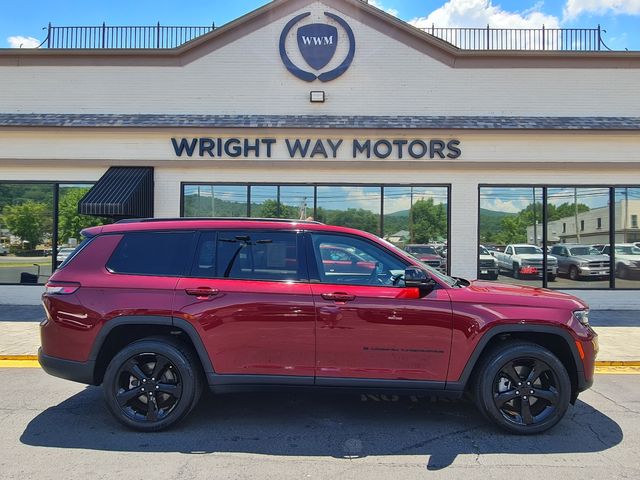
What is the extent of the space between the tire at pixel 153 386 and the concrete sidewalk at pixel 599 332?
3467 mm

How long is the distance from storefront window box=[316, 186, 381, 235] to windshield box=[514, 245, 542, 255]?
11.1 ft

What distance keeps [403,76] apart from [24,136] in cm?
893

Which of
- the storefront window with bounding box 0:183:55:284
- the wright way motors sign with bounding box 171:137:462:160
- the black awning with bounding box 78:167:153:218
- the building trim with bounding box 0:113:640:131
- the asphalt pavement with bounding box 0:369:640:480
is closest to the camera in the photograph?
the asphalt pavement with bounding box 0:369:640:480

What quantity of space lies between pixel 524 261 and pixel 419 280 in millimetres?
7972

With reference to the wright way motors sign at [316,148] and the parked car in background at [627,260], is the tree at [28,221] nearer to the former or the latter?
the wright way motors sign at [316,148]

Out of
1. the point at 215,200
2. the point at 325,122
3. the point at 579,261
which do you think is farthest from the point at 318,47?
the point at 579,261

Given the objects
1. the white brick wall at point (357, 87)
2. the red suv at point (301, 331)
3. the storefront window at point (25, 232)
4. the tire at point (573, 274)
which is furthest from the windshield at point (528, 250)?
the storefront window at point (25, 232)

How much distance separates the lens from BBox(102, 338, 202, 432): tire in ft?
13.4

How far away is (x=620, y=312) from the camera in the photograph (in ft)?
33.9

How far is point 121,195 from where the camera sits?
9.68 metres

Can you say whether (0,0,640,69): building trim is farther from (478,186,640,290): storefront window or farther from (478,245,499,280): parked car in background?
(478,245,499,280): parked car in background

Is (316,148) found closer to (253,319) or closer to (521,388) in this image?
(253,319)

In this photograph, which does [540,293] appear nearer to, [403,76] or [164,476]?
[164,476]

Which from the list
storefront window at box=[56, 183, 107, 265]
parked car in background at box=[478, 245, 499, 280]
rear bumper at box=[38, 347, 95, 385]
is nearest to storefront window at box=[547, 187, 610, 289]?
parked car in background at box=[478, 245, 499, 280]
